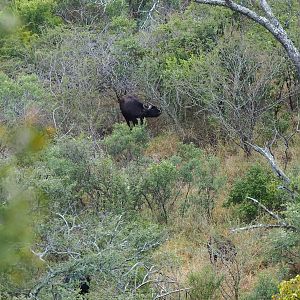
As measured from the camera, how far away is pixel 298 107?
44.0 feet

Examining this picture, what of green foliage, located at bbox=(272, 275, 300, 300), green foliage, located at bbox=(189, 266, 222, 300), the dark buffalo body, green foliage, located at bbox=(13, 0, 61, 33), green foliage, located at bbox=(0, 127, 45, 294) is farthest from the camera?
green foliage, located at bbox=(13, 0, 61, 33)

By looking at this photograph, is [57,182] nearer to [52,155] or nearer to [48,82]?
[52,155]

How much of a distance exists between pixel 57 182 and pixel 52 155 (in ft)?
3.30

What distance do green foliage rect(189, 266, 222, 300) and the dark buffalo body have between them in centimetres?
700

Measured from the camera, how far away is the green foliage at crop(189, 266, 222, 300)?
7.15 meters

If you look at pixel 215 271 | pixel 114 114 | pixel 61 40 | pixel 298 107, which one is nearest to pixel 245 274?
Result: pixel 215 271

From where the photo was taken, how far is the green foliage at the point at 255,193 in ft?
31.1

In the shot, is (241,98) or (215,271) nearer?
(215,271)

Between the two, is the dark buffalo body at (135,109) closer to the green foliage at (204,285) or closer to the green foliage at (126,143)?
the green foliage at (126,143)

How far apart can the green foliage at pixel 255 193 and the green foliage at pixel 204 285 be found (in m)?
2.36

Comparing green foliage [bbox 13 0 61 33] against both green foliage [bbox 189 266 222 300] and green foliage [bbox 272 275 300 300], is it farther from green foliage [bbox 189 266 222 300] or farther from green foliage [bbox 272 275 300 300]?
green foliage [bbox 272 275 300 300]

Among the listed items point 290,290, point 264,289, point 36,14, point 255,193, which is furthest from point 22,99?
point 290,290

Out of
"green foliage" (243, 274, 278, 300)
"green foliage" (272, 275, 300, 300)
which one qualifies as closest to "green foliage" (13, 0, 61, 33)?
"green foliage" (243, 274, 278, 300)

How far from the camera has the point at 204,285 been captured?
716 cm
